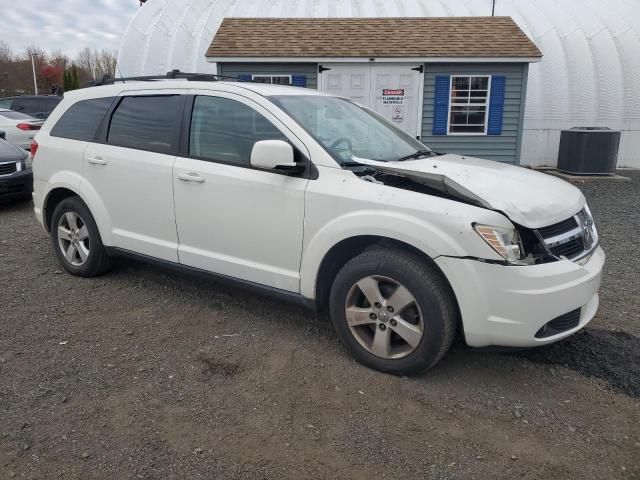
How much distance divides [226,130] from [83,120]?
175cm

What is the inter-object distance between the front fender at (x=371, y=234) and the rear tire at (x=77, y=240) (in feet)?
7.45

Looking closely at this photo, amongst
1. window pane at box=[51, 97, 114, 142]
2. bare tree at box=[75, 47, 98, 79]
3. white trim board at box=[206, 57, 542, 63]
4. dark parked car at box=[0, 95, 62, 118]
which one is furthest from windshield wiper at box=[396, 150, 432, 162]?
bare tree at box=[75, 47, 98, 79]

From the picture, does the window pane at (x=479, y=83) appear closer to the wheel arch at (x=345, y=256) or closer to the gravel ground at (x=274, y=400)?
the gravel ground at (x=274, y=400)

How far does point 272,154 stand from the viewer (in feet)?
11.1

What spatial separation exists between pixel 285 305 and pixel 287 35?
9.29 m

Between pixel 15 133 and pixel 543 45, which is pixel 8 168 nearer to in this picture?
pixel 15 133

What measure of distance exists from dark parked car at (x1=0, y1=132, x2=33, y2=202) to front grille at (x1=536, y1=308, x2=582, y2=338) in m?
7.94

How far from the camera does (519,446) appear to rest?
2709 mm

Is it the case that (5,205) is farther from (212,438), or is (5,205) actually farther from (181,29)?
(181,29)

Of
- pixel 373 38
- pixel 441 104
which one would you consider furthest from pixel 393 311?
pixel 373 38

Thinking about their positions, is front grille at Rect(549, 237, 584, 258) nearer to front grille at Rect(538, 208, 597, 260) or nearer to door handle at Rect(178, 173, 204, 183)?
front grille at Rect(538, 208, 597, 260)

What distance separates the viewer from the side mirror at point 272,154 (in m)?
3.37

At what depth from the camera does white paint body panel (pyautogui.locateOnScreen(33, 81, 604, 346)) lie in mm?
2957

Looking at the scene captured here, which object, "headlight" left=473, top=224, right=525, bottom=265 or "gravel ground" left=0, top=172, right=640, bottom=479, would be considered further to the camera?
"headlight" left=473, top=224, right=525, bottom=265
